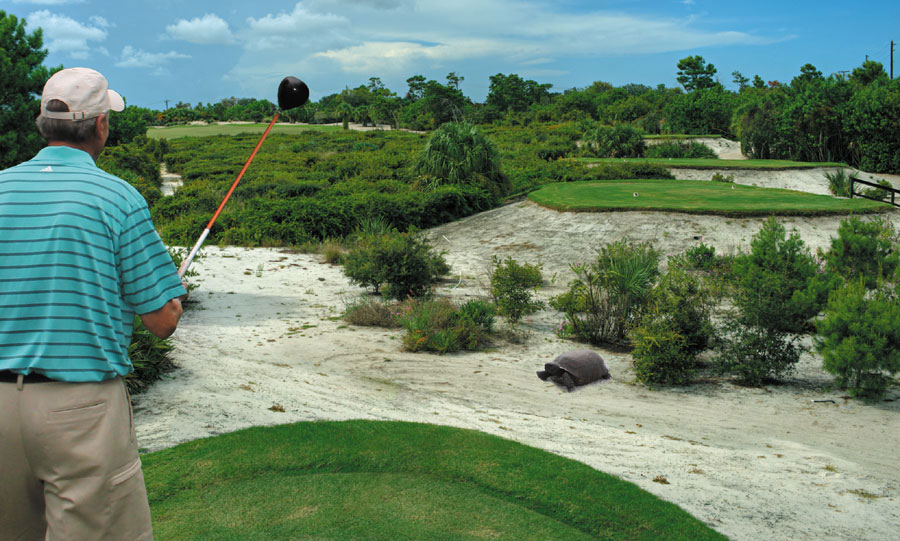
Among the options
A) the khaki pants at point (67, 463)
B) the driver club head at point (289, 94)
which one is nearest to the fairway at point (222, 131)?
the driver club head at point (289, 94)

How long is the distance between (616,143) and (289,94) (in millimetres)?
36655

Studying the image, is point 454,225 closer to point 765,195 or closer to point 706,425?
point 765,195

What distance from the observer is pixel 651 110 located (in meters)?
66.1

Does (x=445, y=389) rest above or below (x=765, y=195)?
below

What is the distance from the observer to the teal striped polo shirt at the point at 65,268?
7.49ft

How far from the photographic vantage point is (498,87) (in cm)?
8462

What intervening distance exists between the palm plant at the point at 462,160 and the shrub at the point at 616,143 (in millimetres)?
15985

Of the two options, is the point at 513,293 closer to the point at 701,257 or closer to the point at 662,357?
the point at 662,357

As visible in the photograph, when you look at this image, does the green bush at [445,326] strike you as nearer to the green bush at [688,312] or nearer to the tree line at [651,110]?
the green bush at [688,312]

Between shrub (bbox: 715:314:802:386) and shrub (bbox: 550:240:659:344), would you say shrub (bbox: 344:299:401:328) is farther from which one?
shrub (bbox: 715:314:802:386)

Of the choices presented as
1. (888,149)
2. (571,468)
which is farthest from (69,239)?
(888,149)

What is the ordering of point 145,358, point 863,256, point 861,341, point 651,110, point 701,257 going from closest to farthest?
point 145,358 → point 861,341 → point 863,256 → point 701,257 → point 651,110

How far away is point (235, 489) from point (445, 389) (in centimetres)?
381

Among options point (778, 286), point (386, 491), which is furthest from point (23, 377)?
point (778, 286)
